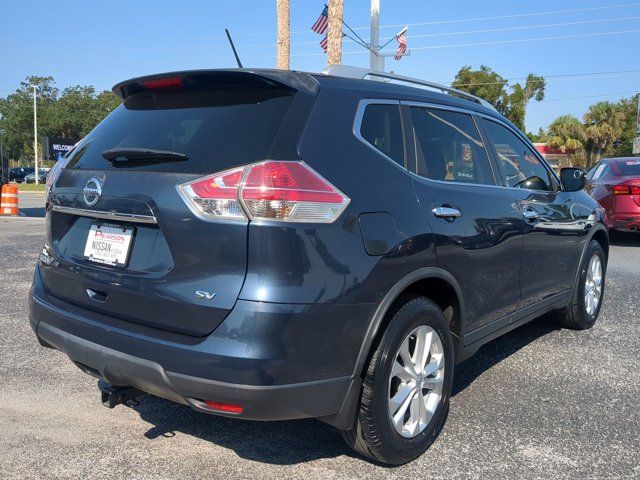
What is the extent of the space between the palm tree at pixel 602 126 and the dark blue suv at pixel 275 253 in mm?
48514

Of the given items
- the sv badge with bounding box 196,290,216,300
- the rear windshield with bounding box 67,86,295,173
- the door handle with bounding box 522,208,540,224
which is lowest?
the sv badge with bounding box 196,290,216,300

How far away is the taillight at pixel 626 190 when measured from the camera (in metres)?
9.87

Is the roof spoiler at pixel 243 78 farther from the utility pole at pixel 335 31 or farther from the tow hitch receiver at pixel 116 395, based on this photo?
the utility pole at pixel 335 31

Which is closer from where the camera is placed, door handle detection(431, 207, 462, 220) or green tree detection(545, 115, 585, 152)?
door handle detection(431, 207, 462, 220)

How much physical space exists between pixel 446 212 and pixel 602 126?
49.4m

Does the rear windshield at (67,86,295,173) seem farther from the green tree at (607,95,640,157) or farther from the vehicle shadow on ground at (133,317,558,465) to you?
the green tree at (607,95,640,157)

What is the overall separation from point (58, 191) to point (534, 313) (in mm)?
3236

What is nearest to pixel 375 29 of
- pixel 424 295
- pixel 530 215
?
pixel 530 215

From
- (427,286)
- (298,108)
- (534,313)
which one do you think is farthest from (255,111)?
(534,313)

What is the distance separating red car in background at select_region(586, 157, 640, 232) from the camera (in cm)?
989

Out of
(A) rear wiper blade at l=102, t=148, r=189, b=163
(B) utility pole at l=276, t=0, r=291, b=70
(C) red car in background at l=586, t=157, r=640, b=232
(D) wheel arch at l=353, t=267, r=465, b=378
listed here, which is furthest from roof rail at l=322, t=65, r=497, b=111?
(B) utility pole at l=276, t=0, r=291, b=70

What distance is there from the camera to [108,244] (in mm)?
2750

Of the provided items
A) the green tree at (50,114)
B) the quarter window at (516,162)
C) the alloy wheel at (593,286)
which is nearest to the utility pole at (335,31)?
the alloy wheel at (593,286)

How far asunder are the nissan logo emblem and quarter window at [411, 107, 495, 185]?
156 centimetres
